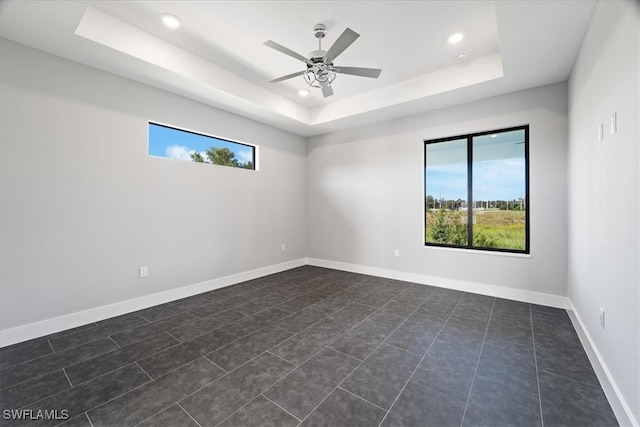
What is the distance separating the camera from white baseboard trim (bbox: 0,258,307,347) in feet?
8.02

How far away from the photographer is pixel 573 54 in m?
2.65

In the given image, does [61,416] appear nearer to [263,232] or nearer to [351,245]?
[263,232]

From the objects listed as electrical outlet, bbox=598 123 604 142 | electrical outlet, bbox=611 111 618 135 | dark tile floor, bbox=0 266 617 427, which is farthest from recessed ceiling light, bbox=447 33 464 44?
dark tile floor, bbox=0 266 617 427

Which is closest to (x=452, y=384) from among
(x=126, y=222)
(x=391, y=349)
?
(x=391, y=349)

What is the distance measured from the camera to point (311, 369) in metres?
2.03

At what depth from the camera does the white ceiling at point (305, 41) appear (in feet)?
7.44

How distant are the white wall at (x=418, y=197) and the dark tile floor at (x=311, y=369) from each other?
623 mm

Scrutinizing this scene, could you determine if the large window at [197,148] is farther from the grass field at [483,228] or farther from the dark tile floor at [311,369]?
the grass field at [483,228]

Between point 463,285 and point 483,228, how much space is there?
0.90 meters

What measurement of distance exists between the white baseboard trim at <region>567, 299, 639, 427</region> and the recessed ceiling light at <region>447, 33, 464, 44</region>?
3.14m

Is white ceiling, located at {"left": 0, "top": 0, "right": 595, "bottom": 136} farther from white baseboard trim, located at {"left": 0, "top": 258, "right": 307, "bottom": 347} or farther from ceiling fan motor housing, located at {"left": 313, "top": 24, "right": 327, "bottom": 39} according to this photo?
white baseboard trim, located at {"left": 0, "top": 258, "right": 307, "bottom": 347}

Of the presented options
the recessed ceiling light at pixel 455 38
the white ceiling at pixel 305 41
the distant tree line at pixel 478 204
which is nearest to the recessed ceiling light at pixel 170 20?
the white ceiling at pixel 305 41

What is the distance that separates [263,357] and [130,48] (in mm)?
3268

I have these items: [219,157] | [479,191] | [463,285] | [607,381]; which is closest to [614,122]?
[607,381]
